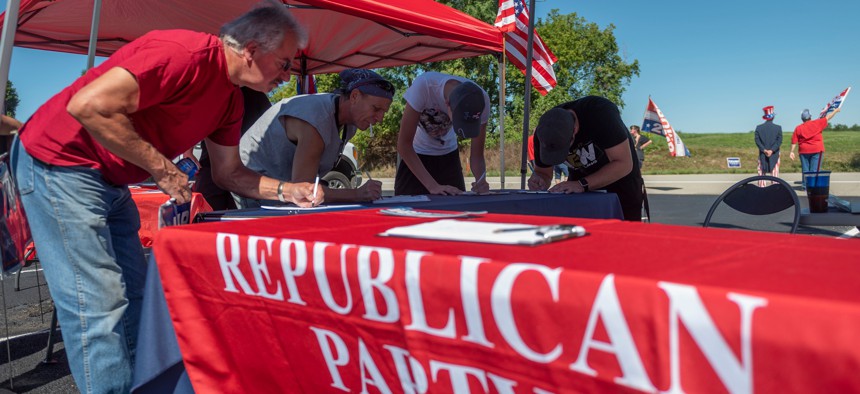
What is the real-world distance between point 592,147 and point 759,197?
2.47 ft

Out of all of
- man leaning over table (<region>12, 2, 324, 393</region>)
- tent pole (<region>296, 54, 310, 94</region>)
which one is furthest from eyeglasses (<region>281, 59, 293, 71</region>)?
tent pole (<region>296, 54, 310, 94</region>)

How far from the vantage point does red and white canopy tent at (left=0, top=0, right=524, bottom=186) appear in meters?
4.57

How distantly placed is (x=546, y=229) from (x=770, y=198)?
6.32 feet

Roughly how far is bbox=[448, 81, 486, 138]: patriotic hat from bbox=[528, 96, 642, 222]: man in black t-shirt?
1.02 feet

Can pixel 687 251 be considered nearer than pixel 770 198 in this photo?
Yes

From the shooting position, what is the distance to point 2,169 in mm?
2250

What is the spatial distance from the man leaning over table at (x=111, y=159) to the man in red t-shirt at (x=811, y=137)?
10148 millimetres

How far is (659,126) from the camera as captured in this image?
480 inches

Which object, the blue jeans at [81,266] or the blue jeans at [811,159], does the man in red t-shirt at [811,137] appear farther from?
the blue jeans at [81,266]

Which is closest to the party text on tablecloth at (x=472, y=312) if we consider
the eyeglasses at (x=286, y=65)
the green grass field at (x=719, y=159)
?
the eyeglasses at (x=286, y=65)

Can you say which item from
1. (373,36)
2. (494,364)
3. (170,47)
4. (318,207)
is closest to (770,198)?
(318,207)

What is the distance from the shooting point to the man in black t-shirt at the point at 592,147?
9.11 ft

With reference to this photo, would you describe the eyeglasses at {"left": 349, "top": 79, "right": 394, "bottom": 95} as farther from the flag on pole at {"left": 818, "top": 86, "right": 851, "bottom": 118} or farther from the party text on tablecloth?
the flag on pole at {"left": 818, "top": 86, "right": 851, "bottom": 118}

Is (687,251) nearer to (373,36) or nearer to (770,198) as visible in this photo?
(770,198)
